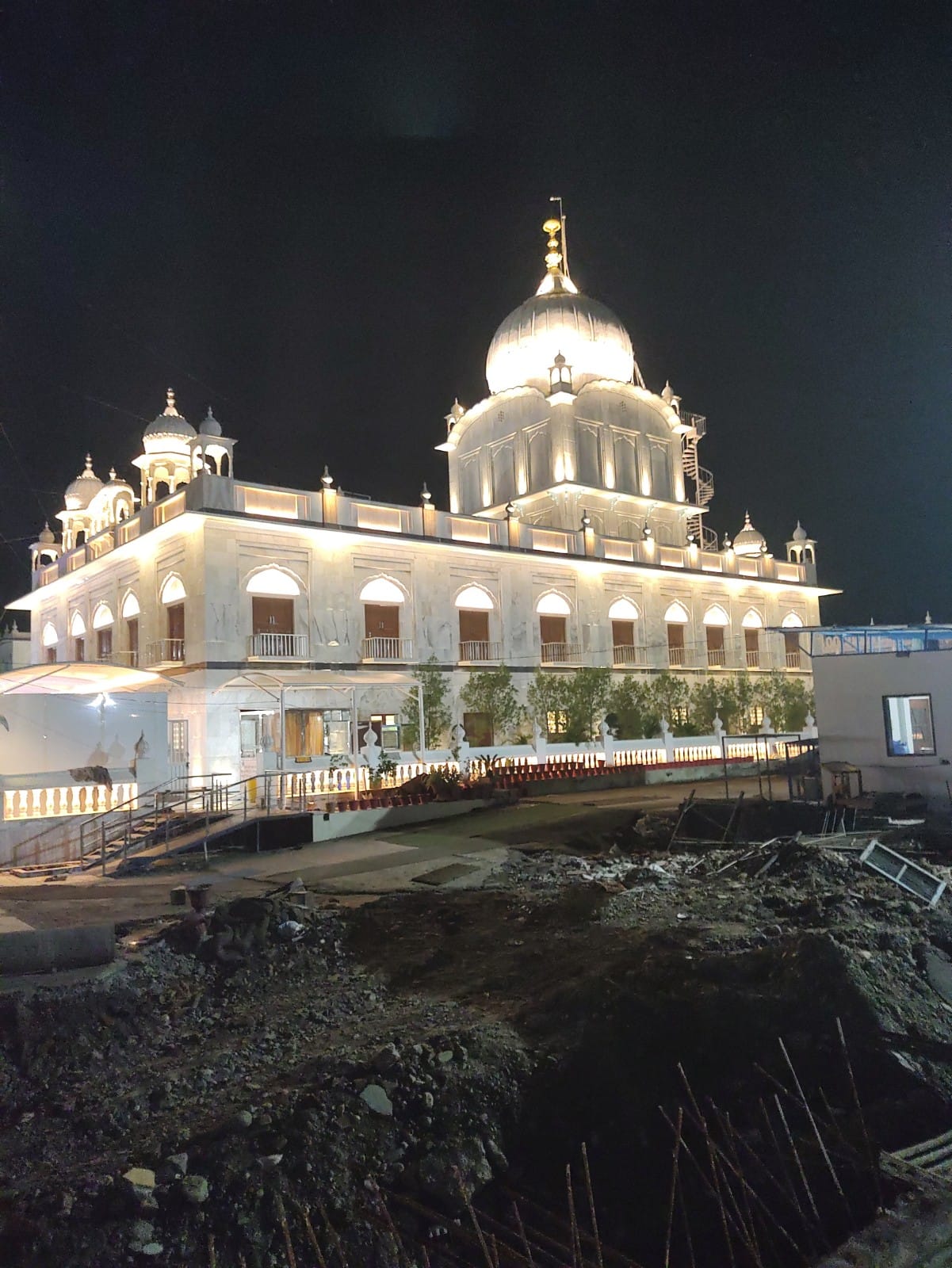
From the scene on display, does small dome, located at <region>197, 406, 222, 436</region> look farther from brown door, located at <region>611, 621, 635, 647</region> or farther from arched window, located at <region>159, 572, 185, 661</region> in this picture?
brown door, located at <region>611, 621, 635, 647</region>

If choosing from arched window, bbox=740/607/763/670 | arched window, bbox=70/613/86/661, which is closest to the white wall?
arched window, bbox=740/607/763/670

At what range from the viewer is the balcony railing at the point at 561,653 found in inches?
1238

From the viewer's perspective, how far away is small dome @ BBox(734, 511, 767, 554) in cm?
4278

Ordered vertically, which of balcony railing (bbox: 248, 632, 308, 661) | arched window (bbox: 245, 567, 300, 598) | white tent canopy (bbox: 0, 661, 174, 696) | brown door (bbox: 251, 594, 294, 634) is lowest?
white tent canopy (bbox: 0, 661, 174, 696)

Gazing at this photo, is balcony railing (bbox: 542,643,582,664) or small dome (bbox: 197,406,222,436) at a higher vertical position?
small dome (bbox: 197,406,222,436)

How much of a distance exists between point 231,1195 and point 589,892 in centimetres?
682

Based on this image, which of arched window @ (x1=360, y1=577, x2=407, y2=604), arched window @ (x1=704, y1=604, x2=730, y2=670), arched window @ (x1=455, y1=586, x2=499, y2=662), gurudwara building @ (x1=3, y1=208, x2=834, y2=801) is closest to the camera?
gurudwara building @ (x1=3, y1=208, x2=834, y2=801)

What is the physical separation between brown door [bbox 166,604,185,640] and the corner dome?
19.2 m

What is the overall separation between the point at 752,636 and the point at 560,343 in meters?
15.9

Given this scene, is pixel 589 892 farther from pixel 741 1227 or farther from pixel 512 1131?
pixel 741 1227

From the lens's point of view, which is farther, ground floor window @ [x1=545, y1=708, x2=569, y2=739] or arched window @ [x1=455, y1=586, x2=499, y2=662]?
ground floor window @ [x1=545, y1=708, x2=569, y2=739]

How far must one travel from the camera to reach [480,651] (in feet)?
96.8

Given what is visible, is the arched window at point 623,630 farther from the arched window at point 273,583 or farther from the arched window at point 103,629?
the arched window at point 103,629

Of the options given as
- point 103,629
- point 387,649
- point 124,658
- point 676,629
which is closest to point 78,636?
point 103,629
